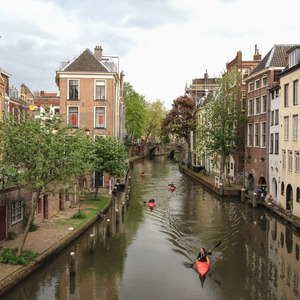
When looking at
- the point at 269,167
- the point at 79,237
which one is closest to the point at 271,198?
the point at 269,167

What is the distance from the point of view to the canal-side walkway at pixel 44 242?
1584cm

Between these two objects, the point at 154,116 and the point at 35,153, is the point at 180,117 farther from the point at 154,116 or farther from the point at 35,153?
the point at 35,153

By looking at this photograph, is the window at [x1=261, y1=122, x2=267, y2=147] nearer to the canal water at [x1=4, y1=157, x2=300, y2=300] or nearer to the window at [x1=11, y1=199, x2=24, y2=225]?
the canal water at [x1=4, y1=157, x2=300, y2=300]

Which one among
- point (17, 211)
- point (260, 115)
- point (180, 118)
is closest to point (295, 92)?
point (260, 115)

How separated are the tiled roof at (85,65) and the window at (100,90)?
161cm

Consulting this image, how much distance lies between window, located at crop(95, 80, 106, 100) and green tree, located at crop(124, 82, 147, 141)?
40.4 m

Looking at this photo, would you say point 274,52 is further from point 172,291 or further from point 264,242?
point 172,291

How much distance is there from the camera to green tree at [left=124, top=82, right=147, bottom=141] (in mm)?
82250

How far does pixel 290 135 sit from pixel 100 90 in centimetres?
2312

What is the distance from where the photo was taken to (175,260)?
68.3 ft

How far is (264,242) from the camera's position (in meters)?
24.7

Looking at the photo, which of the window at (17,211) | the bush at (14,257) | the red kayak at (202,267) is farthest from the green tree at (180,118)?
the bush at (14,257)

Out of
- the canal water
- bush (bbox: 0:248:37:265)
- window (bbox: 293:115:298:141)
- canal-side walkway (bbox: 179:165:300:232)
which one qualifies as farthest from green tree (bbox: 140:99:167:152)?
bush (bbox: 0:248:37:265)

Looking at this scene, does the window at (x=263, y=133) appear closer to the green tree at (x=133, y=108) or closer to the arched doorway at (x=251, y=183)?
the arched doorway at (x=251, y=183)
